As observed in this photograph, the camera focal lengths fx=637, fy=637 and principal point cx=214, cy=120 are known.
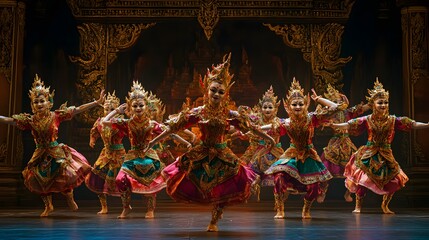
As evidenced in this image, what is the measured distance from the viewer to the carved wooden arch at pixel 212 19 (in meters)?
11.9

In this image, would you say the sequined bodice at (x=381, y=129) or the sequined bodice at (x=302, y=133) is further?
the sequined bodice at (x=381, y=129)

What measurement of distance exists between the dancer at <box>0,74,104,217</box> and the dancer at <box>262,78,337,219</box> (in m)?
2.49

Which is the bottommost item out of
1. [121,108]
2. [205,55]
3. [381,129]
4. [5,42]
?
[381,129]

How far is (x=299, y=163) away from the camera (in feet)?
25.6

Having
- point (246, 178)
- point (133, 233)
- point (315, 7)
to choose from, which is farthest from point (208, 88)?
point (315, 7)

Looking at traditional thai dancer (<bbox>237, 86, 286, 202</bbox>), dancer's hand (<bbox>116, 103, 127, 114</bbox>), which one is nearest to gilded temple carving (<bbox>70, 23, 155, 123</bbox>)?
traditional thai dancer (<bbox>237, 86, 286, 202</bbox>)

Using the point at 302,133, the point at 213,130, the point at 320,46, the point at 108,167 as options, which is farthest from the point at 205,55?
the point at 213,130

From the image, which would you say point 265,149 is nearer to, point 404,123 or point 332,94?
point 332,94

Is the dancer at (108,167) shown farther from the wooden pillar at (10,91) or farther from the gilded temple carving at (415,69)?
the gilded temple carving at (415,69)

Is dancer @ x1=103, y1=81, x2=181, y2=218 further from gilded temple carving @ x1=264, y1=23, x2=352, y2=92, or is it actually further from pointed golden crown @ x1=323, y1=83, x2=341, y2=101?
gilded temple carving @ x1=264, y1=23, x2=352, y2=92

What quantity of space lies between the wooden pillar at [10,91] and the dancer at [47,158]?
2287 millimetres

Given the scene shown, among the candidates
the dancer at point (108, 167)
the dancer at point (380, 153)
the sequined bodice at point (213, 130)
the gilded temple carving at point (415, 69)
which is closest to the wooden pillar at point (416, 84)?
the gilded temple carving at point (415, 69)

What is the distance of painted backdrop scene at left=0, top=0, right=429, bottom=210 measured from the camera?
1088 cm

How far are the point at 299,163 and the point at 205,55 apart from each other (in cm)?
535
